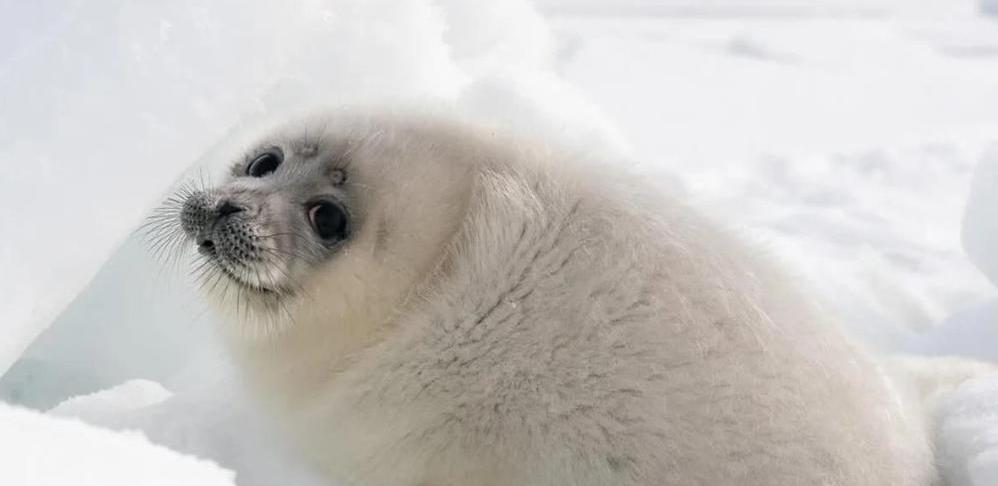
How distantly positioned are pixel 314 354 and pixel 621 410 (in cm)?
58

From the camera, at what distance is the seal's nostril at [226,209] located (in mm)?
1797

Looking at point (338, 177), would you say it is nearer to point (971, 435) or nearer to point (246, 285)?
point (246, 285)

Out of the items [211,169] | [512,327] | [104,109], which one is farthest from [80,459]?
[211,169]

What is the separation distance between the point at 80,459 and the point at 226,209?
29.5 inches

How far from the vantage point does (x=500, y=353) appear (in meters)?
1.68

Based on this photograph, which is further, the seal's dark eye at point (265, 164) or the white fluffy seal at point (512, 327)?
the seal's dark eye at point (265, 164)

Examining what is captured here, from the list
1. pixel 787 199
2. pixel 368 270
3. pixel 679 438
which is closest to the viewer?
pixel 679 438

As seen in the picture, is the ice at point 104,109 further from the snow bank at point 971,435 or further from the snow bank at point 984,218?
the snow bank at point 984,218

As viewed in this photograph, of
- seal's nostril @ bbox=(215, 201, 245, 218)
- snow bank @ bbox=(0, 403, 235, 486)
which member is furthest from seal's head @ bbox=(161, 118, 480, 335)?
snow bank @ bbox=(0, 403, 235, 486)

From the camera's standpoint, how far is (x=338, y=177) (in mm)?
1890

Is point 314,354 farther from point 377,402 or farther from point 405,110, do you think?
point 405,110

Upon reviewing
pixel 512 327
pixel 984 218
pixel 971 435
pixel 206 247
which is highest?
pixel 206 247

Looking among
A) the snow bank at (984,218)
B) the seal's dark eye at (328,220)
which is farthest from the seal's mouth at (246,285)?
the snow bank at (984,218)

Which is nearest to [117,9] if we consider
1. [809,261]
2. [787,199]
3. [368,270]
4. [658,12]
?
[368,270]
